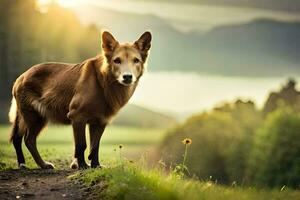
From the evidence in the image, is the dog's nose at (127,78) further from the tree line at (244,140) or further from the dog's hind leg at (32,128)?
the tree line at (244,140)

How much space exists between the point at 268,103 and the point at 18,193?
167 feet

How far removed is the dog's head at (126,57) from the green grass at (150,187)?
1.23 meters

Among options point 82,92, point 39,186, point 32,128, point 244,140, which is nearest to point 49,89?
point 32,128

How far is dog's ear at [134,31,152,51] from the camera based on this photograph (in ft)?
32.3

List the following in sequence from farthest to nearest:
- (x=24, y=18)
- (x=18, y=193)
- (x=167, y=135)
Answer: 1. (x=167, y=135)
2. (x=24, y=18)
3. (x=18, y=193)

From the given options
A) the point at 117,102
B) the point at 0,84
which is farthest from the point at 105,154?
the point at 0,84

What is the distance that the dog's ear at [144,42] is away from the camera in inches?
387

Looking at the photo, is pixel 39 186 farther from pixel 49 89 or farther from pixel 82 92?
pixel 49 89

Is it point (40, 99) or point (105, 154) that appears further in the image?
point (105, 154)

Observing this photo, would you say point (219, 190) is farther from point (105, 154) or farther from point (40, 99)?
point (105, 154)

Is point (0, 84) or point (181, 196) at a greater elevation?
point (0, 84)

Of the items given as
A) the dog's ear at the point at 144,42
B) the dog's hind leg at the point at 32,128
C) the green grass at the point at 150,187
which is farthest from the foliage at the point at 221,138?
the green grass at the point at 150,187

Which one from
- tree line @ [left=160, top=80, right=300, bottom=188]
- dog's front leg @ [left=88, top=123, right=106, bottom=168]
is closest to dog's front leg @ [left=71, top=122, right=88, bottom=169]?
dog's front leg @ [left=88, top=123, right=106, bottom=168]

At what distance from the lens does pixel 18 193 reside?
8.67 m
